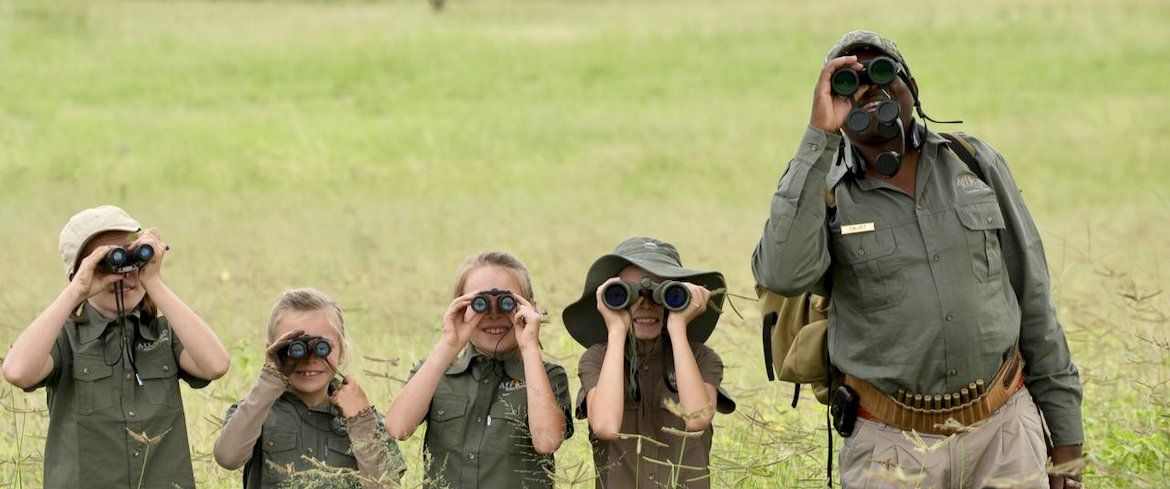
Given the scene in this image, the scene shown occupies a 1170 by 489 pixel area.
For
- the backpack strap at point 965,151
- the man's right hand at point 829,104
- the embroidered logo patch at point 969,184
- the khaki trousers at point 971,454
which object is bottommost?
the khaki trousers at point 971,454

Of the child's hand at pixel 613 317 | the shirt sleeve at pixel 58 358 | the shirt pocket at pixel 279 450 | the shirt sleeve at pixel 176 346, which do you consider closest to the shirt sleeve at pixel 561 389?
the child's hand at pixel 613 317

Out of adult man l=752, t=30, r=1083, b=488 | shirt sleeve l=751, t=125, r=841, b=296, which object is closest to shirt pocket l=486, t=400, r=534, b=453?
adult man l=752, t=30, r=1083, b=488

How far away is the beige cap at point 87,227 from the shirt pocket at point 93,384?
0.29 meters

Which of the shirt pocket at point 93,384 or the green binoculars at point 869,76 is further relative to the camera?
the shirt pocket at point 93,384

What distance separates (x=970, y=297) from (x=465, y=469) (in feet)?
5.63

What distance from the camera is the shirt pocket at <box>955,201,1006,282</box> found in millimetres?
4449

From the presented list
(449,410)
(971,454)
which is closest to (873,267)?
(971,454)

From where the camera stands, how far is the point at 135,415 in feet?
17.0

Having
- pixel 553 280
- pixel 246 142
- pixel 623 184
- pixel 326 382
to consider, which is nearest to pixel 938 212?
pixel 326 382

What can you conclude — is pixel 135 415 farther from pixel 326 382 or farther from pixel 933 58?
pixel 933 58

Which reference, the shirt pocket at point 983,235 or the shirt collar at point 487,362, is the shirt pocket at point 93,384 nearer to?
the shirt collar at point 487,362

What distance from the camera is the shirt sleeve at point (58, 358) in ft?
16.7

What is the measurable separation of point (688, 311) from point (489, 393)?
0.78 m

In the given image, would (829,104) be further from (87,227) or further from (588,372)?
(87,227)
